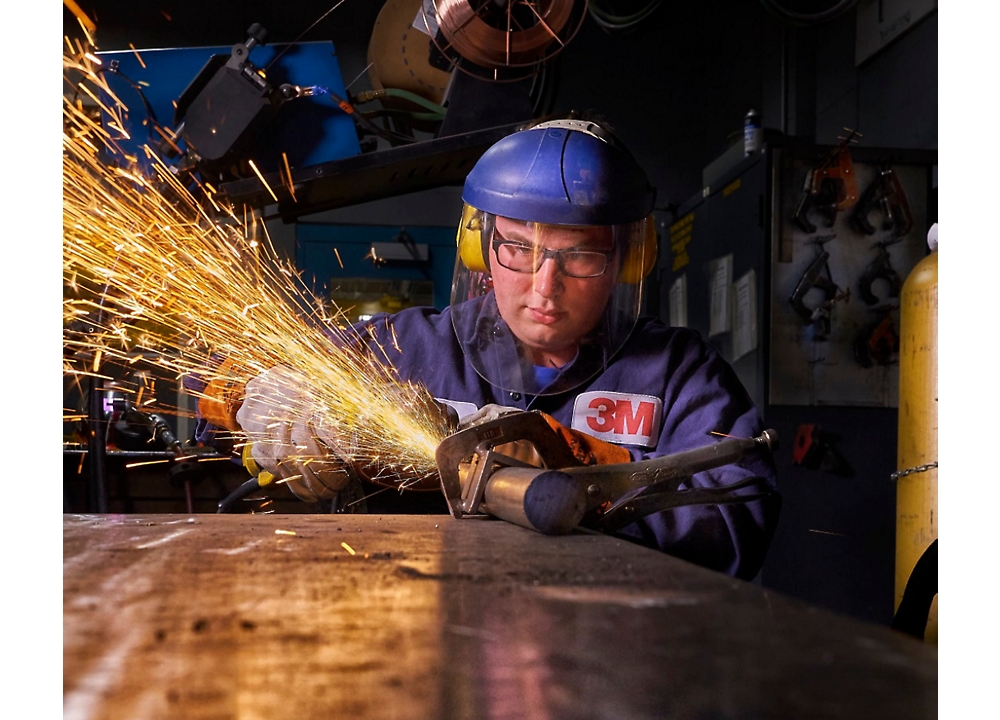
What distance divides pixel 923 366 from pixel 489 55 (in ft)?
4.08

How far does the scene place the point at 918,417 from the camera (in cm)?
182

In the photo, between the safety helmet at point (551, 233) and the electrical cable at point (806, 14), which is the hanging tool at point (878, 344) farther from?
the safety helmet at point (551, 233)

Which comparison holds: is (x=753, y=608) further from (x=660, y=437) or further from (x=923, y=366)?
(x=923, y=366)

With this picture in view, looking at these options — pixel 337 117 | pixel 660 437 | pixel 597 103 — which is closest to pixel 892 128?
pixel 597 103

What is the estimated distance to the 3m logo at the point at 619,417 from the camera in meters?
1.67

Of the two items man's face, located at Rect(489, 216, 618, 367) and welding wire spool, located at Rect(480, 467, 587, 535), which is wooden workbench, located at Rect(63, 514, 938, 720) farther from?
man's face, located at Rect(489, 216, 618, 367)

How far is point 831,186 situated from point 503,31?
41.6 inches

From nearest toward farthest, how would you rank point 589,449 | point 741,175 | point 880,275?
1. point 589,449
2. point 880,275
3. point 741,175

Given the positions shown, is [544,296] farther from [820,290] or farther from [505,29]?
[820,290]

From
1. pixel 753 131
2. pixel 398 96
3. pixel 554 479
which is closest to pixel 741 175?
pixel 753 131

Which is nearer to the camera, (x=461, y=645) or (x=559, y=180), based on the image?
(x=461, y=645)

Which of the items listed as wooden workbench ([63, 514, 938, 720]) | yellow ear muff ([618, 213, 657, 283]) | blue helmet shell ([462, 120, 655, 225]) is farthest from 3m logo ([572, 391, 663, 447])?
wooden workbench ([63, 514, 938, 720])

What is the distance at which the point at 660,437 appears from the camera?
1690 mm

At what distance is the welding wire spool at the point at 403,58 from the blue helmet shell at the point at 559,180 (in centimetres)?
61
